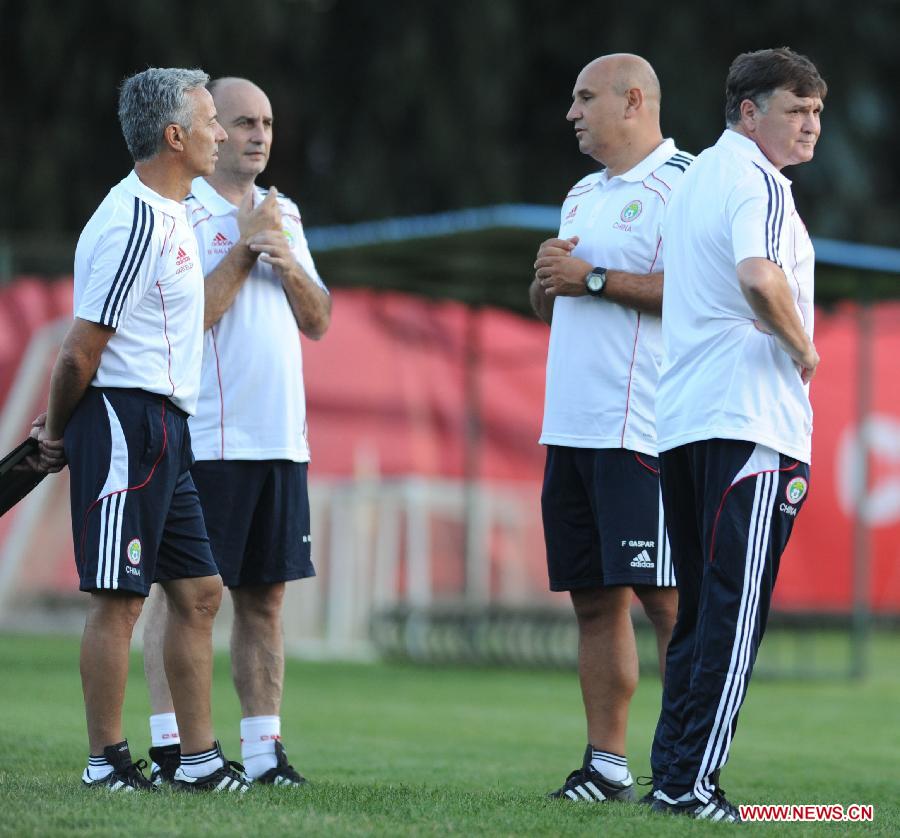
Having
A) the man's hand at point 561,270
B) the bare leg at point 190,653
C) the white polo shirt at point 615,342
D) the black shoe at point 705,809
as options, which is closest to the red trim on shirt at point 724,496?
the black shoe at point 705,809

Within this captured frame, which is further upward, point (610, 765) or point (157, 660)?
point (157, 660)

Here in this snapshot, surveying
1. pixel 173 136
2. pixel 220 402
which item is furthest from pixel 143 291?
pixel 220 402

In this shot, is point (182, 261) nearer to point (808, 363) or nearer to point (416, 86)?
point (808, 363)

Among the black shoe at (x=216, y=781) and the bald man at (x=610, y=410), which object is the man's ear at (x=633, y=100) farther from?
the black shoe at (x=216, y=781)

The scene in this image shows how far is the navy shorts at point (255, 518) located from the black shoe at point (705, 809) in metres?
1.70

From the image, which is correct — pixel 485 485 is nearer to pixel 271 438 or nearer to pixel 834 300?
pixel 834 300

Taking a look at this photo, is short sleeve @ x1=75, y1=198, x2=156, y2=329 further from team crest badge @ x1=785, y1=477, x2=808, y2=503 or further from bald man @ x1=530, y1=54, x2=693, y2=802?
team crest badge @ x1=785, y1=477, x2=808, y2=503

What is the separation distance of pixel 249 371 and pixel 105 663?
4.46 feet

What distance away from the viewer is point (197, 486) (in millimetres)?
6543

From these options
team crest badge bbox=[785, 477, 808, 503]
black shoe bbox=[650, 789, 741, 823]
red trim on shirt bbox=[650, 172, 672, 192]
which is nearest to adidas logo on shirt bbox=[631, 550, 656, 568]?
team crest badge bbox=[785, 477, 808, 503]

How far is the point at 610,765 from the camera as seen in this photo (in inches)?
244

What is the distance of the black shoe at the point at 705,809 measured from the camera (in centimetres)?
545

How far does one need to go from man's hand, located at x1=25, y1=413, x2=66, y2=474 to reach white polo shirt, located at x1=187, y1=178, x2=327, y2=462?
0.77m

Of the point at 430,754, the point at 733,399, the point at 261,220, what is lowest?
the point at 430,754
